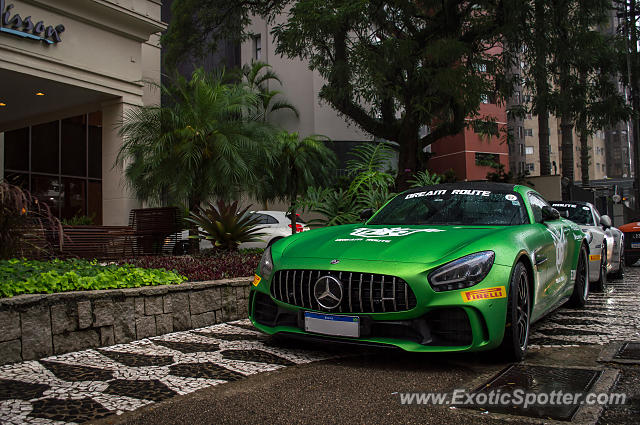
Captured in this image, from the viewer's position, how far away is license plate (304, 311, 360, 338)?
3936mm

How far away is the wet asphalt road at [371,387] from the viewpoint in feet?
9.70

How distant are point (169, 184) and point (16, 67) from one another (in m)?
5.60

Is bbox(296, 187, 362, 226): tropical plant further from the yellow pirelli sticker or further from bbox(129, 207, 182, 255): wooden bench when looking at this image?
the yellow pirelli sticker

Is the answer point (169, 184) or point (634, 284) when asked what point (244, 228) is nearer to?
point (169, 184)

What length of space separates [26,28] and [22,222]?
9460 mm

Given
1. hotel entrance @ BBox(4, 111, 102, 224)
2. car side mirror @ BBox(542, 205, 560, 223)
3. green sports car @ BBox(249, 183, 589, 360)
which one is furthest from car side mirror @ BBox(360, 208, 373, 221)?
hotel entrance @ BBox(4, 111, 102, 224)

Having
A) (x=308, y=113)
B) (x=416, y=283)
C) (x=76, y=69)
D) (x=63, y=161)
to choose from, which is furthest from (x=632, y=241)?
(x=308, y=113)

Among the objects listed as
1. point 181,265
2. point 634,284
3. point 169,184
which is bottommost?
point 634,284

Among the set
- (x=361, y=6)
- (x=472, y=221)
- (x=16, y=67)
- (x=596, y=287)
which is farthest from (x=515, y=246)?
(x=16, y=67)

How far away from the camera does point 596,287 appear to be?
8.79 m

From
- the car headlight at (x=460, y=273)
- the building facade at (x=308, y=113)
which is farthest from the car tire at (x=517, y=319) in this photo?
the building facade at (x=308, y=113)

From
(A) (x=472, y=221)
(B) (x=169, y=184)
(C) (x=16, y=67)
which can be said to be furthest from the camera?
(C) (x=16, y=67)

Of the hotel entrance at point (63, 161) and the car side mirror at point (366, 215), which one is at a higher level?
the hotel entrance at point (63, 161)

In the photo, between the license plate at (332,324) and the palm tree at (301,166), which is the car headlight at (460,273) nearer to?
the license plate at (332,324)
